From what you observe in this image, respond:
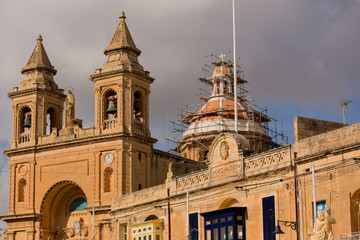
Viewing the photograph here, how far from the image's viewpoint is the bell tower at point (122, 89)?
52.2 m

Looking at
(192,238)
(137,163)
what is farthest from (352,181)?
(137,163)

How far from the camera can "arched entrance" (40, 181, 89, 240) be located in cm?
5444

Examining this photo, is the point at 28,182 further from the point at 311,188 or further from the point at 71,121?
the point at 311,188

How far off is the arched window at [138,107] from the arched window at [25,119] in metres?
8.49

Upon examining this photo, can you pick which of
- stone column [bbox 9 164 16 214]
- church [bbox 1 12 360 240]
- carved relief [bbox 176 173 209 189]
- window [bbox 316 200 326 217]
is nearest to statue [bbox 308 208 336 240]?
church [bbox 1 12 360 240]

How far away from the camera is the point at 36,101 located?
56.6 meters

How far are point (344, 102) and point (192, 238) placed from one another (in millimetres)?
11118

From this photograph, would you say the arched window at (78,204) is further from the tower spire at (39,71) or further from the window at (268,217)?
the window at (268,217)

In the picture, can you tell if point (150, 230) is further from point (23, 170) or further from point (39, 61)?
point (39, 61)

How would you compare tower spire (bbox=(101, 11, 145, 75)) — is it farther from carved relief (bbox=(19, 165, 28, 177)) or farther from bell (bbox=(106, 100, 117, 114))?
carved relief (bbox=(19, 165, 28, 177))

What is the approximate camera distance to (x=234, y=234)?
123ft

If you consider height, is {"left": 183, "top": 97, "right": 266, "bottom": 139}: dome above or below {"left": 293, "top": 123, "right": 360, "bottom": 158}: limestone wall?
above

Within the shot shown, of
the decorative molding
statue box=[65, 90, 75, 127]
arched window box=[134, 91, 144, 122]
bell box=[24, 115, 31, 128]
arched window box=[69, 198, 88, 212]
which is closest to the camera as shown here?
the decorative molding

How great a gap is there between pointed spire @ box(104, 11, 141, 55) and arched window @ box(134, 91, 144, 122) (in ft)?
9.89
